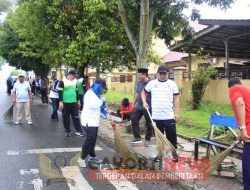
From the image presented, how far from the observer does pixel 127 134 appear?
10.4m

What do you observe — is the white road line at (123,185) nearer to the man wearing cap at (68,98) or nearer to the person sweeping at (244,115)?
the person sweeping at (244,115)

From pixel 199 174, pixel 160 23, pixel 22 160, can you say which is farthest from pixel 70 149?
pixel 160 23

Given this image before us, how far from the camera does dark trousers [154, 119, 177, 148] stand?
22.9ft

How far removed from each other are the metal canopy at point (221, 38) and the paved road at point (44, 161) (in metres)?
5.80

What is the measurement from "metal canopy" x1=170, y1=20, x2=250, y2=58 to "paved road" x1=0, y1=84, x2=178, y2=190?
580 centimetres

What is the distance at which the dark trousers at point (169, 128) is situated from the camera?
22.9 feet

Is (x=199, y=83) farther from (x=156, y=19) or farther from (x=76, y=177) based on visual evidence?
(x=76, y=177)

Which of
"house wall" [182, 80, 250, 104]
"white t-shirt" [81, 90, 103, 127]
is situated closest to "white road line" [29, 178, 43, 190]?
"white t-shirt" [81, 90, 103, 127]

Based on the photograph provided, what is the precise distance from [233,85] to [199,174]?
1.81 m

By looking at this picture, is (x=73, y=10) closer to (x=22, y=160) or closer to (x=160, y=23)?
(x=160, y=23)

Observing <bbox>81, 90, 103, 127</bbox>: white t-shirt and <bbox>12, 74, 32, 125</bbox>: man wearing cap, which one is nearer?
<bbox>81, 90, 103, 127</bbox>: white t-shirt

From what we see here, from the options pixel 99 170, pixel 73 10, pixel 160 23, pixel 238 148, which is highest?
pixel 73 10

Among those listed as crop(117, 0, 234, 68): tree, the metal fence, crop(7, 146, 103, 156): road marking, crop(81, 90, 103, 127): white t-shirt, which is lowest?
crop(7, 146, 103, 156): road marking

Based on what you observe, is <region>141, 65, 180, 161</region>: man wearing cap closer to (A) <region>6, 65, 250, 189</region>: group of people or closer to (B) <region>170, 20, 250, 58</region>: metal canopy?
(A) <region>6, 65, 250, 189</region>: group of people
